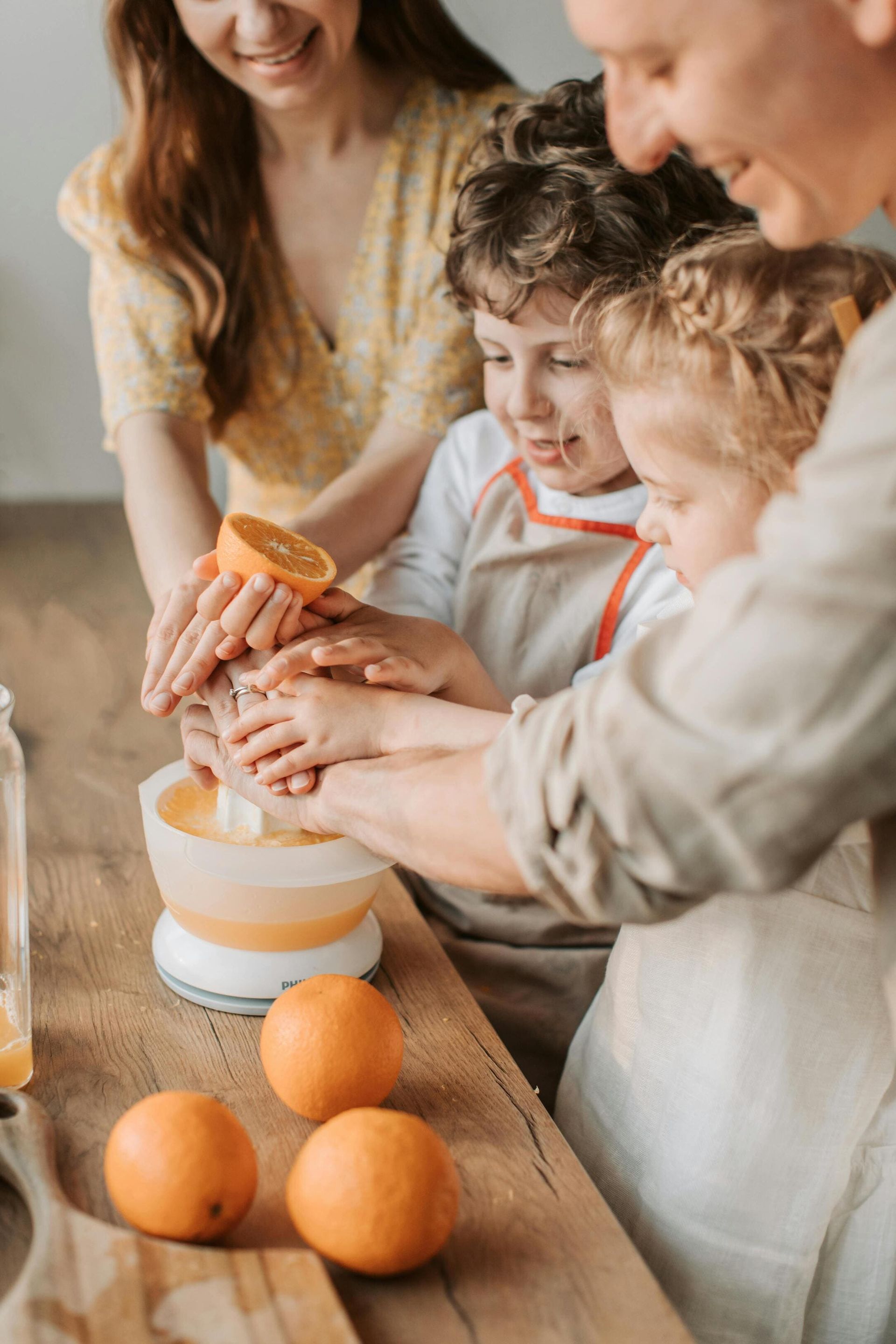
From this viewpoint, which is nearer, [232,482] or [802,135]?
[802,135]

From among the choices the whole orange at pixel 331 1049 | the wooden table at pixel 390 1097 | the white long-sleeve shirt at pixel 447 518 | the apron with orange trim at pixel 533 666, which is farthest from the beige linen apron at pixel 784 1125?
the white long-sleeve shirt at pixel 447 518

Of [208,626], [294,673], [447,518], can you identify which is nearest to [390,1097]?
[294,673]

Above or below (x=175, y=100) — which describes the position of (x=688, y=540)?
below

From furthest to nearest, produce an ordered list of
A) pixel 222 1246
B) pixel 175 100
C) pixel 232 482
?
pixel 232 482 → pixel 175 100 → pixel 222 1246

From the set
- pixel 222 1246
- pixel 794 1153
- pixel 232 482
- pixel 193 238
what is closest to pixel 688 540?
pixel 794 1153

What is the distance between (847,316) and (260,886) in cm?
66

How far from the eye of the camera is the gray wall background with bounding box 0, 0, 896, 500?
106 inches

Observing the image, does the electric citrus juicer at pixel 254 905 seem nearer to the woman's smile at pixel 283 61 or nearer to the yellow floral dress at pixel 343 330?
the yellow floral dress at pixel 343 330

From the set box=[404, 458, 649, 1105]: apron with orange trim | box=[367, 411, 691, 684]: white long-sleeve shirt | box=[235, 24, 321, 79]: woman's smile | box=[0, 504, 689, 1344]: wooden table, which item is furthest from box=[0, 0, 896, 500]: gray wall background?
box=[0, 504, 689, 1344]: wooden table

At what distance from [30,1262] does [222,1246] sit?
0.12 metres

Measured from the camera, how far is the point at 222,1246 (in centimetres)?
75

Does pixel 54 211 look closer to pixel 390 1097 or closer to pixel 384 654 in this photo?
pixel 384 654

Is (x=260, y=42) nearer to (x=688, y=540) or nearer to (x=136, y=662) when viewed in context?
(x=688, y=540)

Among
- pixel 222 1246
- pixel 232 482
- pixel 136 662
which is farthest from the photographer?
pixel 136 662
